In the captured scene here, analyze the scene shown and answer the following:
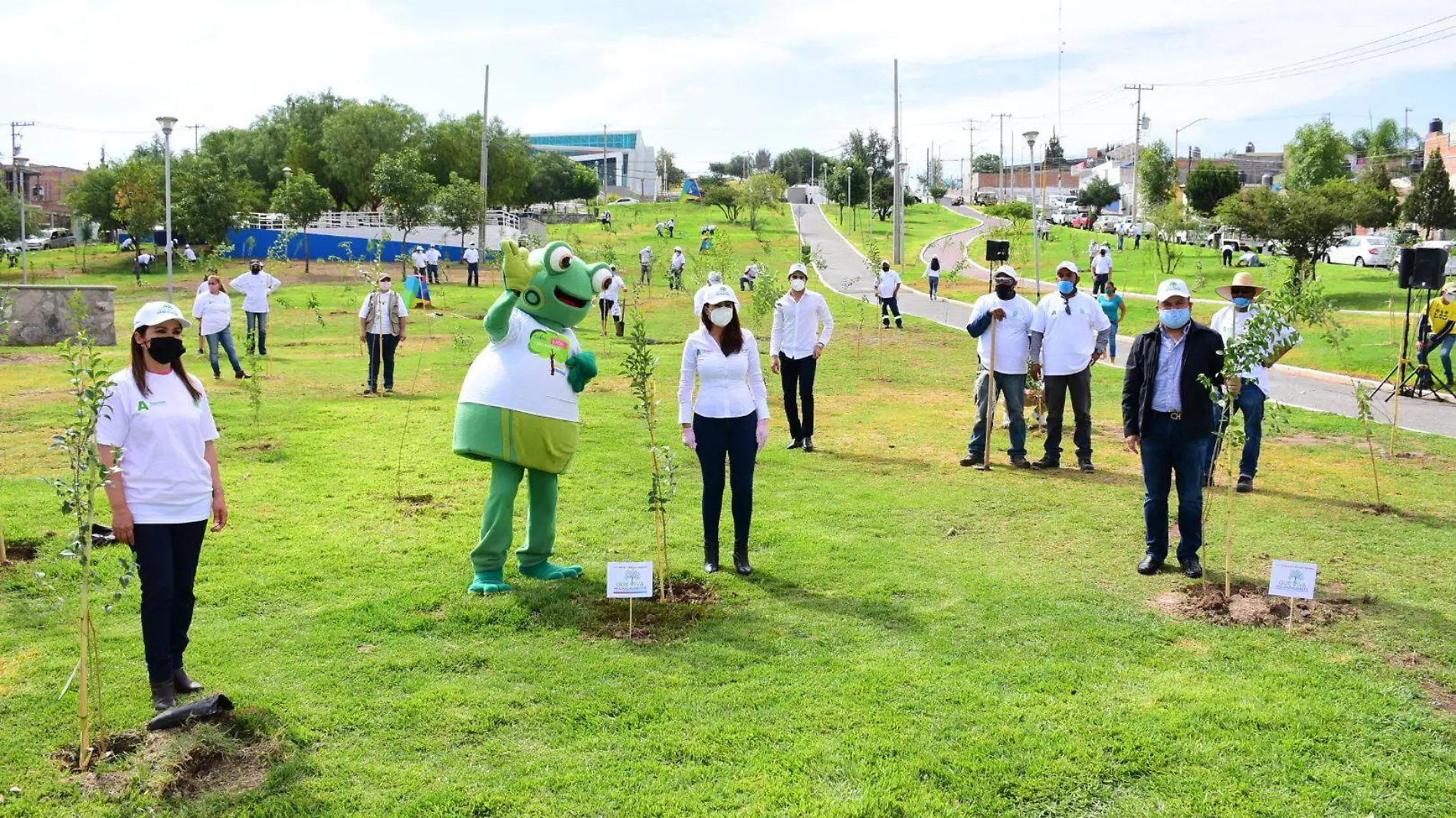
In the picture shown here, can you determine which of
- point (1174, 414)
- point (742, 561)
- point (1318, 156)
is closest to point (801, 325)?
point (742, 561)

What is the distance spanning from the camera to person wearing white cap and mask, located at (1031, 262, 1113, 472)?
35.2 ft

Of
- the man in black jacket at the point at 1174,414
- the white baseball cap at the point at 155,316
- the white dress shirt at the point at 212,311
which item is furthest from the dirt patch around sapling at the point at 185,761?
the white dress shirt at the point at 212,311

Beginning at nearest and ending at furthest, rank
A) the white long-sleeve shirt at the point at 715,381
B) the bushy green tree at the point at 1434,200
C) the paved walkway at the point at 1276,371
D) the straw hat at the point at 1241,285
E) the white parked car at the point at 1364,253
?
1. the white long-sleeve shirt at the point at 715,381
2. the straw hat at the point at 1241,285
3. the paved walkway at the point at 1276,371
4. the bushy green tree at the point at 1434,200
5. the white parked car at the point at 1364,253

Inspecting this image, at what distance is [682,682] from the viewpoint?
570cm

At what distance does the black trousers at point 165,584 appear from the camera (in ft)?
16.7

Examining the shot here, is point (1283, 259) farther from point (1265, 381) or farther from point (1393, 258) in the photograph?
point (1265, 381)

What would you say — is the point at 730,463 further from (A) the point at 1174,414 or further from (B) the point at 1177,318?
(B) the point at 1177,318

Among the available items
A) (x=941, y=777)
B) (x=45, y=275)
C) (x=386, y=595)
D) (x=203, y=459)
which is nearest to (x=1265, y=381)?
(x=941, y=777)

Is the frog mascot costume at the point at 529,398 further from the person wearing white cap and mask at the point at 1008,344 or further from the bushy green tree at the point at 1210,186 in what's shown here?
the bushy green tree at the point at 1210,186

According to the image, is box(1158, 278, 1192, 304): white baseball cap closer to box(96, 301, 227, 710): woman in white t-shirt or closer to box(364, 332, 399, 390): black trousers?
box(96, 301, 227, 710): woman in white t-shirt

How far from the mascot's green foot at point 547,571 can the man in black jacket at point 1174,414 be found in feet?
13.3

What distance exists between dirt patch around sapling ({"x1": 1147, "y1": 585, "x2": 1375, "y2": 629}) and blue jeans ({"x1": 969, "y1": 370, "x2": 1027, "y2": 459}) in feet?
13.6

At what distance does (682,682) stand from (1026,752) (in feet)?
5.93

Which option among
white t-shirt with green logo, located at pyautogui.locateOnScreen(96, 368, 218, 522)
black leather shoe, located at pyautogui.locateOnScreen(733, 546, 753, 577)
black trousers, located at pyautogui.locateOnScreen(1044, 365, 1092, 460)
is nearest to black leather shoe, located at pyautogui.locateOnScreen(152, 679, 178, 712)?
white t-shirt with green logo, located at pyautogui.locateOnScreen(96, 368, 218, 522)
